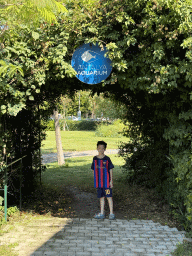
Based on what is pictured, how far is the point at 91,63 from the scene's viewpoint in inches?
198

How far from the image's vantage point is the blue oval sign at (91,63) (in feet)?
16.2

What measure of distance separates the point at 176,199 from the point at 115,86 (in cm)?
268

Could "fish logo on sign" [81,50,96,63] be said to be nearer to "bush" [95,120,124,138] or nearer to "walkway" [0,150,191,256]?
"walkway" [0,150,191,256]

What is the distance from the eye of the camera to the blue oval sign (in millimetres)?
4934

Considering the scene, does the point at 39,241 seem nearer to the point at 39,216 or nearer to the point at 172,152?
the point at 39,216

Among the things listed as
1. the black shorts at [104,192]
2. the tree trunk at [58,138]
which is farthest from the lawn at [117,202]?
the tree trunk at [58,138]

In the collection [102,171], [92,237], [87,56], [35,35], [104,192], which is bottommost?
[92,237]

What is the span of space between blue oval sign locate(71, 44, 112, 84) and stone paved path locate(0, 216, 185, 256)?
2543 millimetres

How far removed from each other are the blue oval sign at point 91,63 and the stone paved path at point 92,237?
2.54 meters

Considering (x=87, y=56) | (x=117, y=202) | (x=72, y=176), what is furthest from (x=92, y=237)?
(x=72, y=176)

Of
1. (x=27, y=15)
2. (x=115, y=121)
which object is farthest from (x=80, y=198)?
(x=115, y=121)

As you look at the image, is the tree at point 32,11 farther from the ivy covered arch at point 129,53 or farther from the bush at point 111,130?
the bush at point 111,130

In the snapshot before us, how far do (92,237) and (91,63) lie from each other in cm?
282

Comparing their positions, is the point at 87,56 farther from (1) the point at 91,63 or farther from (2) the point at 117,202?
(2) the point at 117,202
